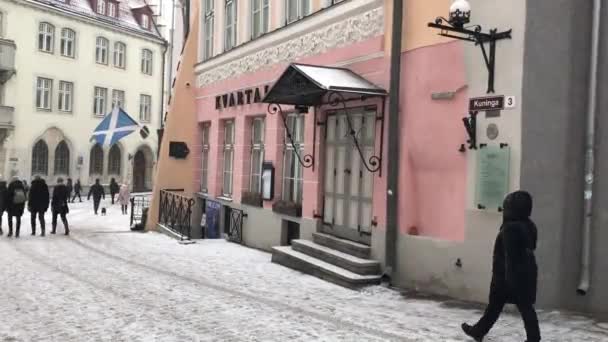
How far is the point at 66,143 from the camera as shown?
3838 cm

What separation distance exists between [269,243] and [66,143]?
2859 centimetres

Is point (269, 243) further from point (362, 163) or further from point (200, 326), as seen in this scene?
point (200, 326)

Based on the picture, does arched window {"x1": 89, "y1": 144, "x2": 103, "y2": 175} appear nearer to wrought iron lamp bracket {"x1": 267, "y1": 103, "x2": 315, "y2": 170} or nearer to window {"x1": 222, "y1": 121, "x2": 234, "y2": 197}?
window {"x1": 222, "y1": 121, "x2": 234, "y2": 197}

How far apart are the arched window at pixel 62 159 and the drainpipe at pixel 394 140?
3262 centimetres

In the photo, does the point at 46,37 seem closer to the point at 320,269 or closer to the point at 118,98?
the point at 118,98

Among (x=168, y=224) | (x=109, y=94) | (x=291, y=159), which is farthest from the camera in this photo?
(x=109, y=94)

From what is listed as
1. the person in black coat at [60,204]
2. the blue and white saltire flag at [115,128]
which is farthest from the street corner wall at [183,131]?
the person in black coat at [60,204]

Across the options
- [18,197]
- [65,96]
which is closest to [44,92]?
[65,96]

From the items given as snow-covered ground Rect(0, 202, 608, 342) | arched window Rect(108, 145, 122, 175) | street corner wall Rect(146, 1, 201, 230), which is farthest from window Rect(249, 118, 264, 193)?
arched window Rect(108, 145, 122, 175)

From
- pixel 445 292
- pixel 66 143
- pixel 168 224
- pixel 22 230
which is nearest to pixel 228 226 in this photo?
pixel 168 224

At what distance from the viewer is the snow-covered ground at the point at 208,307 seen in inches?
252

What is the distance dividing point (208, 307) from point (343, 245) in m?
3.20

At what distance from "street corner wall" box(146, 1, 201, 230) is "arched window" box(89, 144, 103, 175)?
23.4 m

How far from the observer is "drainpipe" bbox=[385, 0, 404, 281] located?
364 inches
